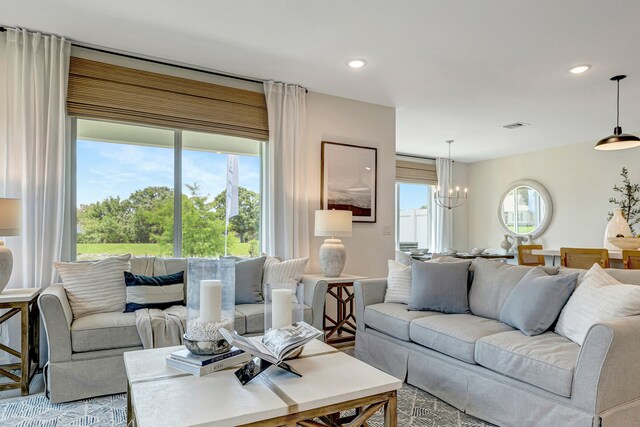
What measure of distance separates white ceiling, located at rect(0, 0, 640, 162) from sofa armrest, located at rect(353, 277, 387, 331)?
6.45 ft

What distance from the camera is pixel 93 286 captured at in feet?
9.57

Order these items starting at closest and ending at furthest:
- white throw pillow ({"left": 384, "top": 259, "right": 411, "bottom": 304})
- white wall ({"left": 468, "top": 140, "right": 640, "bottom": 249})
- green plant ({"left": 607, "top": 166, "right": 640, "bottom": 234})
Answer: white throw pillow ({"left": 384, "top": 259, "right": 411, "bottom": 304}) → green plant ({"left": 607, "top": 166, "right": 640, "bottom": 234}) → white wall ({"left": 468, "top": 140, "right": 640, "bottom": 249})

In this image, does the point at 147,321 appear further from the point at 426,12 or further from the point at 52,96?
the point at 426,12

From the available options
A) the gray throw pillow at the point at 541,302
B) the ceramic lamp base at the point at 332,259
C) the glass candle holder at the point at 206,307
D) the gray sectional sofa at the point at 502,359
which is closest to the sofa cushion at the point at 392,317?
the gray sectional sofa at the point at 502,359

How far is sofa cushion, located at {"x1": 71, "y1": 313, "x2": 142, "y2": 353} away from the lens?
2.56 m

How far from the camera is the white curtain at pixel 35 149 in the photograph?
3.05 metres

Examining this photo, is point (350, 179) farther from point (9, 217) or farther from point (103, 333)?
point (9, 217)

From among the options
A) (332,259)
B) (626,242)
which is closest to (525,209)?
(626,242)

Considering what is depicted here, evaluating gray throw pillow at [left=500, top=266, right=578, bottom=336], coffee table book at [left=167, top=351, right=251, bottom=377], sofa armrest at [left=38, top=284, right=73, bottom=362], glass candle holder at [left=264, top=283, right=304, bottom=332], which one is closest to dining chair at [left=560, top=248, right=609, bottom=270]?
gray throw pillow at [left=500, top=266, right=578, bottom=336]

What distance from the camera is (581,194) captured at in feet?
21.2

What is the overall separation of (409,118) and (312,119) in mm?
1607

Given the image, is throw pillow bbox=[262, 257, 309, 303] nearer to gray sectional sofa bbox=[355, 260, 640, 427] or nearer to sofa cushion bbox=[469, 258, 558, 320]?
gray sectional sofa bbox=[355, 260, 640, 427]

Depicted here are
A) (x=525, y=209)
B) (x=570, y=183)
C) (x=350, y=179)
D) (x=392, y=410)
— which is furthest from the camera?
(x=525, y=209)

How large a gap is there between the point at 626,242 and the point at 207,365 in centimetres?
422
